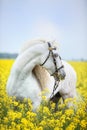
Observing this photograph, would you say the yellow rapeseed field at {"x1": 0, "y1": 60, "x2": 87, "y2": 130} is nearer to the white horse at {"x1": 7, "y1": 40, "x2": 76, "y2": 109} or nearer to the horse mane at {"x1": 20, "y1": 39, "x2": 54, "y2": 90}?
the white horse at {"x1": 7, "y1": 40, "x2": 76, "y2": 109}

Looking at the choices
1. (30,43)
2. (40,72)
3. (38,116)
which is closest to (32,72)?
(40,72)

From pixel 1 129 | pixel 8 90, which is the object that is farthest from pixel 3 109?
pixel 1 129

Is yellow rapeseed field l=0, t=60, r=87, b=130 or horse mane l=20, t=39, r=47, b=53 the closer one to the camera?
yellow rapeseed field l=0, t=60, r=87, b=130

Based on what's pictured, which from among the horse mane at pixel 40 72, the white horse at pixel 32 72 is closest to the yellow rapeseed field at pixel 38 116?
the white horse at pixel 32 72

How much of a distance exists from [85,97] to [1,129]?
1064 millimetres

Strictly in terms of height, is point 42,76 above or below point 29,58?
below

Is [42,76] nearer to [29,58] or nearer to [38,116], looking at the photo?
[29,58]

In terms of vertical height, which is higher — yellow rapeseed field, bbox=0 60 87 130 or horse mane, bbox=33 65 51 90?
horse mane, bbox=33 65 51 90

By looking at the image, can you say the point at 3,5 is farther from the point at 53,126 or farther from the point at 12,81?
the point at 53,126

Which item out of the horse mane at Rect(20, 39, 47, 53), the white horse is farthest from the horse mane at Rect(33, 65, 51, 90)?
the horse mane at Rect(20, 39, 47, 53)

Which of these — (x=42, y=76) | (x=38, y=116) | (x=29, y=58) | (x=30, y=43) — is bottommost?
(x=38, y=116)

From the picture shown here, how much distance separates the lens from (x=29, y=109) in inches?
154

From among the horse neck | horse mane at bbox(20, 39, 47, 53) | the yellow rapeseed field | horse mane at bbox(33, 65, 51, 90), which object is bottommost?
the yellow rapeseed field

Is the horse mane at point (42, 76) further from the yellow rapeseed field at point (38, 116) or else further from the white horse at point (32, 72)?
the yellow rapeseed field at point (38, 116)
